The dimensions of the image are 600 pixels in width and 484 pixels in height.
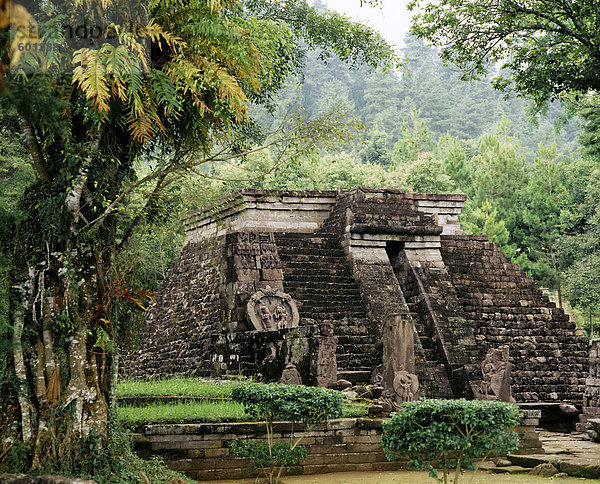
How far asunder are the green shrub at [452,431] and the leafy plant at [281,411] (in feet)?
3.66

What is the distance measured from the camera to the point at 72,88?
250 inches

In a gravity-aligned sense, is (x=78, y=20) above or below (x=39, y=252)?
above

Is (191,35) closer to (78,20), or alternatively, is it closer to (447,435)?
(78,20)

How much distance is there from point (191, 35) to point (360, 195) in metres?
10.1

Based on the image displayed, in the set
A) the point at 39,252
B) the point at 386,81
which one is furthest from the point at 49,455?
the point at 386,81

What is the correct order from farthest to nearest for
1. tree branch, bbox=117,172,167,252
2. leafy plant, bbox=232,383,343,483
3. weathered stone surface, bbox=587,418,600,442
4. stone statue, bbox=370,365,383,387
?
stone statue, bbox=370,365,383,387 < weathered stone surface, bbox=587,418,600,442 < leafy plant, bbox=232,383,343,483 < tree branch, bbox=117,172,167,252

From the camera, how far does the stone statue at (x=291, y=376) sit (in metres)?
10.8

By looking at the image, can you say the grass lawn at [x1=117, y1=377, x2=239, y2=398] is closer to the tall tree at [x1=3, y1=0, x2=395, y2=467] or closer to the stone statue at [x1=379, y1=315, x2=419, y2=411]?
the stone statue at [x1=379, y1=315, x2=419, y2=411]

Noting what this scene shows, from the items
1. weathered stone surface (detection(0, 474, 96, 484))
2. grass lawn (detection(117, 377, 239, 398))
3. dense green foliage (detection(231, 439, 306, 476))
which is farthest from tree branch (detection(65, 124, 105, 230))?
grass lawn (detection(117, 377, 239, 398))

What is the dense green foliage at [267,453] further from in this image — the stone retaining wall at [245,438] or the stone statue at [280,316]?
the stone statue at [280,316]

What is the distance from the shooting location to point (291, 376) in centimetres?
1079

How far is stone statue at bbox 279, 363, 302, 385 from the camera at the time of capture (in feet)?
35.3

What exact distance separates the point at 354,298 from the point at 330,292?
51cm

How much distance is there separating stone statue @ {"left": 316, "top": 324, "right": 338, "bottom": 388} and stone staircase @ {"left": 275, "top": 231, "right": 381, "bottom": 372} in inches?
86.8
